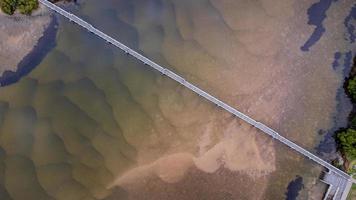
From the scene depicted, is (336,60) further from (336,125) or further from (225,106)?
(225,106)

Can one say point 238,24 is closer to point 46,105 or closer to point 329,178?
point 329,178

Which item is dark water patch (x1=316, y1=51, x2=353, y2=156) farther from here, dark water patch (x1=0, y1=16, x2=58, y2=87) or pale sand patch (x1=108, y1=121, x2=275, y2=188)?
dark water patch (x1=0, y1=16, x2=58, y2=87)

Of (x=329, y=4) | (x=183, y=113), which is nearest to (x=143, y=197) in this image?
(x=183, y=113)

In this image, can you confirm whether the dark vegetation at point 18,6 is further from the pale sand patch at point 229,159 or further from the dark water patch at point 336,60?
the dark water patch at point 336,60

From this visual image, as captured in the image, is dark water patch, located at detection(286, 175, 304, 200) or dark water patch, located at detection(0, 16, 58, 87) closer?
dark water patch, located at detection(0, 16, 58, 87)

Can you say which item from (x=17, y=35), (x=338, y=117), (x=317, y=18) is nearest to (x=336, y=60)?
(x=317, y=18)

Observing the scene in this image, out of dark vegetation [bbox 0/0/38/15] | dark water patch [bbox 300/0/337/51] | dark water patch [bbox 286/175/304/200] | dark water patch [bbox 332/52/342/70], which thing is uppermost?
dark water patch [bbox 300/0/337/51]

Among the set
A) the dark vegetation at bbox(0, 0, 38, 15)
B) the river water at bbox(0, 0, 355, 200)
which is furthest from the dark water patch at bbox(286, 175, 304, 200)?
the dark vegetation at bbox(0, 0, 38, 15)
